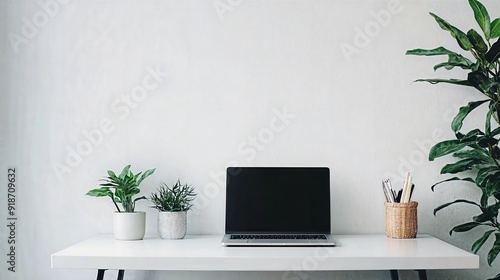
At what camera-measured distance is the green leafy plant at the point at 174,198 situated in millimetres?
2488

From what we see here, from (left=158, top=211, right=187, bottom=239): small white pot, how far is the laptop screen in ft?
0.62

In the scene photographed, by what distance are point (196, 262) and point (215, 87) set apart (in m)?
0.87

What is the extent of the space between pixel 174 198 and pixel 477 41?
52.4 inches

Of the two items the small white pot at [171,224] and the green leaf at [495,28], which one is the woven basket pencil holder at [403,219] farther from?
the small white pot at [171,224]

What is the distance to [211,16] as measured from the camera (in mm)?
2670

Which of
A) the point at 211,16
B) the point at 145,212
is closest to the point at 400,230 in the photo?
the point at 145,212

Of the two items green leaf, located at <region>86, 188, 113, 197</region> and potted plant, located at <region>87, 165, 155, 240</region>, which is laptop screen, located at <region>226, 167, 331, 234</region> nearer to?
potted plant, located at <region>87, 165, 155, 240</region>

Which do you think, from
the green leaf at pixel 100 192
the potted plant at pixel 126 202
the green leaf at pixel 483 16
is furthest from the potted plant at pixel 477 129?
the green leaf at pixel 100 192

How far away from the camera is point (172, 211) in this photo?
2467 millimetres

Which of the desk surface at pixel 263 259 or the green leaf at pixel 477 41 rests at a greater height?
the green leaf at pixel 477 41

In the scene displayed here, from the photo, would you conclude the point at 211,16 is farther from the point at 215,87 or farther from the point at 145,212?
the point at 145,212

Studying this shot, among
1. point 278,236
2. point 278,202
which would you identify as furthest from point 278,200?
point 278,236

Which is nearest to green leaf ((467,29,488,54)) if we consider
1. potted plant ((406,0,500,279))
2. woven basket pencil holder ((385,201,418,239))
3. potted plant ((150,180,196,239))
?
potted plant ((406,0,500,279))

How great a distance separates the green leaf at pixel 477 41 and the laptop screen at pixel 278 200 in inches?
29.6
